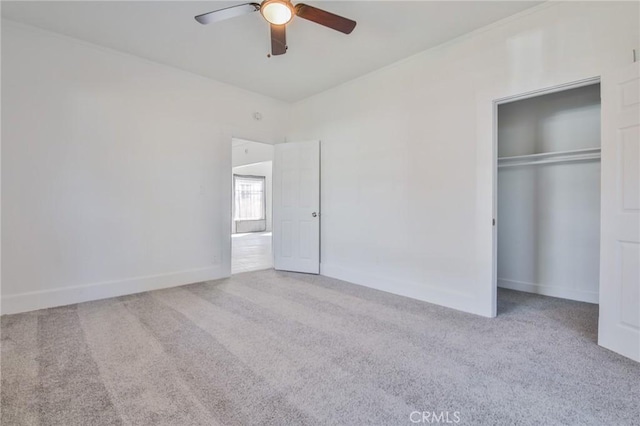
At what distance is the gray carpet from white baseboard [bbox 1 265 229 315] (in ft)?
0.54

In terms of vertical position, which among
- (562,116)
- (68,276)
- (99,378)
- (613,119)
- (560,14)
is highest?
(560,14)

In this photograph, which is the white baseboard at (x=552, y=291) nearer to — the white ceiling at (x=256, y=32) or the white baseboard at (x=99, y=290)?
the white ceiling at (x=256, y=32)

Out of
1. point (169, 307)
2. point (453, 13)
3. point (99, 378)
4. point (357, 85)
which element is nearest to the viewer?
point (99, 378)

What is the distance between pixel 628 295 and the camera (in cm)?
215

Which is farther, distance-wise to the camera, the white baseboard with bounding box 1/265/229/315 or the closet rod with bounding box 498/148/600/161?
the closet rod with bounding box 498/148/600/161

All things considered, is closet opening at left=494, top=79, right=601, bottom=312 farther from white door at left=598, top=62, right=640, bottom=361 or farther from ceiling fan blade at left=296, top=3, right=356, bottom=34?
ceiling fan blade at left=296, top=3, right=356, bottom=34

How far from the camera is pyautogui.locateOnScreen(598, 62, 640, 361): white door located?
210 cm

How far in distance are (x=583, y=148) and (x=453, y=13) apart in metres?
2.11

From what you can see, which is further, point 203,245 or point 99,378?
point 203,245

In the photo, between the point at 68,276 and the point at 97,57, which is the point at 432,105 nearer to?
the point at 97,57

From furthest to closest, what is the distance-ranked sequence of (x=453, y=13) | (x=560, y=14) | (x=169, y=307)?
(x=169, y=307)
(x=453, y=13)
(x=560, y=14)

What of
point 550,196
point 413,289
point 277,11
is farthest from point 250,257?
point 550,196

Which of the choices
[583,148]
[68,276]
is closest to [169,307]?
[68,276]

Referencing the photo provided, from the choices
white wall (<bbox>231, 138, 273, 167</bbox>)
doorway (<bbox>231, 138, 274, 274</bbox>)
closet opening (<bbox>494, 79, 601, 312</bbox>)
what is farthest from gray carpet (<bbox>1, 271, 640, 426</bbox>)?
doorway (<bbox>231, 138, 274, 274</bbox>)
